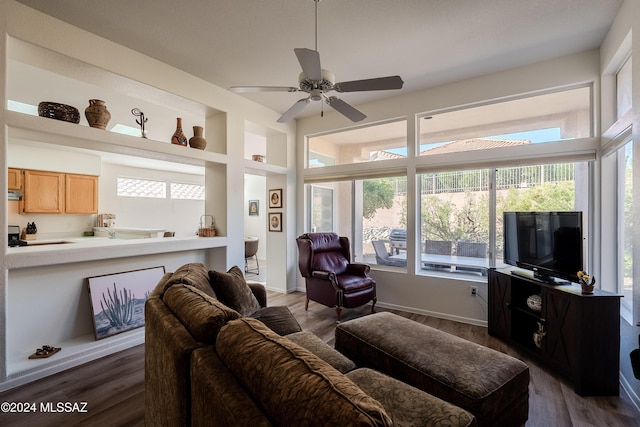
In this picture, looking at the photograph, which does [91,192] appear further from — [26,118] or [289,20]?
[289,20]

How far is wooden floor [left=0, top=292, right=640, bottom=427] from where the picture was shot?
1898 mm

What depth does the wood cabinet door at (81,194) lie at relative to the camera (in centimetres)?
575

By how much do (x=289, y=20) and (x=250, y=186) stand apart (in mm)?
6543

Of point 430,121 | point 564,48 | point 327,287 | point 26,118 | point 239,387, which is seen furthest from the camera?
point 430,121

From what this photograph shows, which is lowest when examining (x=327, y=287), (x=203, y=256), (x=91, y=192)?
(x=327, y=287)

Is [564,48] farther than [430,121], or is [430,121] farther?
[430,121]

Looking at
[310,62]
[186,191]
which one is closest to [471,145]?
[310,62]

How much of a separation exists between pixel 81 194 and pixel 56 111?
4.32 metres

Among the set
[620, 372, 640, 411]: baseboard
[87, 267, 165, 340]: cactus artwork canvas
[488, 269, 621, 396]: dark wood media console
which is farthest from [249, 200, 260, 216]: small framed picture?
[620, 372, 640, 411]: baseboard

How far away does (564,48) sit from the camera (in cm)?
292

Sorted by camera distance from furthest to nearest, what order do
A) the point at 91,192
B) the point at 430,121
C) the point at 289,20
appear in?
the point at 91,192
the point at 430,121
the point at 289,20

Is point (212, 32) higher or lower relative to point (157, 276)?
higher

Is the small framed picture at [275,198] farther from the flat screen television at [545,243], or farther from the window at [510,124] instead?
the flat screen television at [545,243]

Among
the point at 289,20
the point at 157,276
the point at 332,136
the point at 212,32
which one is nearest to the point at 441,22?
the point at 289,20
